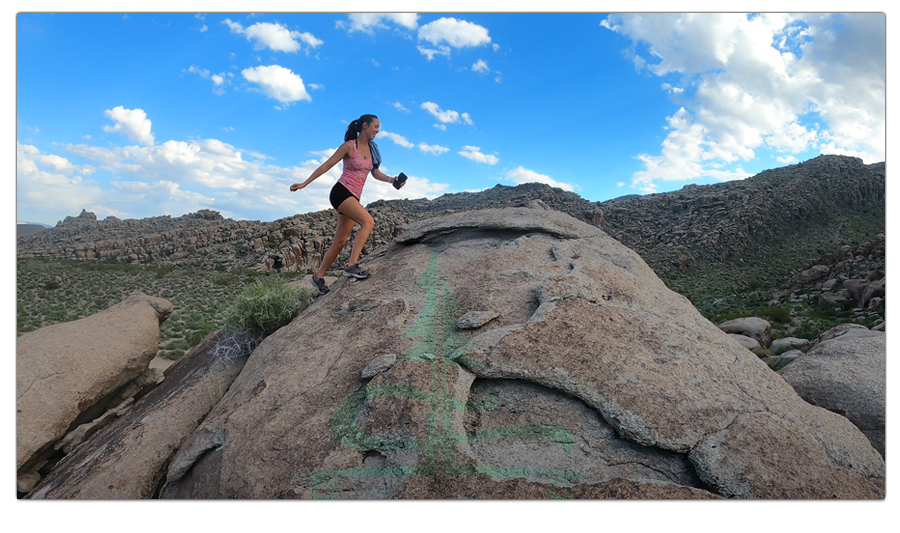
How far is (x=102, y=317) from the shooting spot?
650cm

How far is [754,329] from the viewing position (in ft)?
38.0

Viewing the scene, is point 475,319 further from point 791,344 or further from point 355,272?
point 791,344

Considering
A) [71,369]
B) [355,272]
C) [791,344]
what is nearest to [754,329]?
[791,344]

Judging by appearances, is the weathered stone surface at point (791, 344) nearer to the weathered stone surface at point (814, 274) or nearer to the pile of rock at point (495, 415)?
the pile of rock at point (495, 415)

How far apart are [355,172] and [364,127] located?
48 centimetres

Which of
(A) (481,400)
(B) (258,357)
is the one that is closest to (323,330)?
(B) (258,357)

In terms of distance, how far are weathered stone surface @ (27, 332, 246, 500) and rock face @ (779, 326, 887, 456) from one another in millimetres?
6543

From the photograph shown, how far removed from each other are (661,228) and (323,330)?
112ft

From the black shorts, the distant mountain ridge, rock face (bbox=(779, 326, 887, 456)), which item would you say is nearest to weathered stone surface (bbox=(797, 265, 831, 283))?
the distant mountain ridge

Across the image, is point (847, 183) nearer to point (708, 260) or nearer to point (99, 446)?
point (708, 260)

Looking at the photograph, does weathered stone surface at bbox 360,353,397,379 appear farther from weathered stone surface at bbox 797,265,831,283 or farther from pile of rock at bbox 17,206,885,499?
weathered stone surface at bbox 797,265,831,283

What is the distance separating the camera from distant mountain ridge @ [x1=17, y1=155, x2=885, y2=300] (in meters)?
25.3

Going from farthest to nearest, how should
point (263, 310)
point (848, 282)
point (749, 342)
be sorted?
point (848, 282), point (749, 342), point (263, 310)

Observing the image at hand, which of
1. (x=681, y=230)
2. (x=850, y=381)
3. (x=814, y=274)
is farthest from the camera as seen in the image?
(x=681, y=230)
